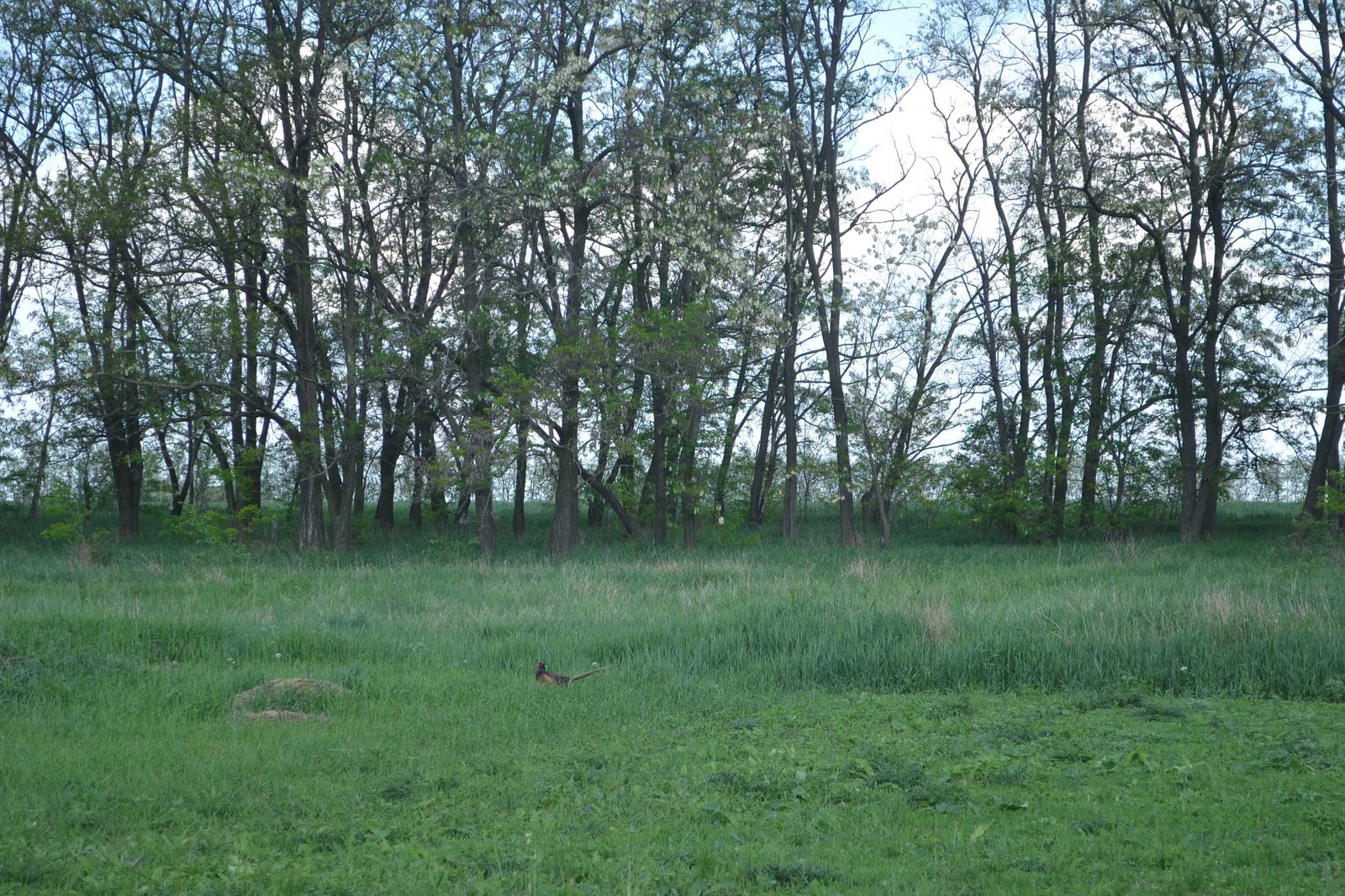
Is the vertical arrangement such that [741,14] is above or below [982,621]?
above

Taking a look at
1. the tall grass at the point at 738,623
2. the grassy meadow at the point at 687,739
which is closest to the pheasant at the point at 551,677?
the grassy meadow at the point at 687,739

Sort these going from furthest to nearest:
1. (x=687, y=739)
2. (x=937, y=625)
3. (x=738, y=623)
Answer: (x=738, y=623) → (x=937, y=625) → (x=687, y=739)

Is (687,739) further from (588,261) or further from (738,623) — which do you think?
(588,261)

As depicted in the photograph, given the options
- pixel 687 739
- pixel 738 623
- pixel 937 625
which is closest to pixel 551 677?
pixel 687 739

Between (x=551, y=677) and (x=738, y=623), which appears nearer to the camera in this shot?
(x=551, y=677)

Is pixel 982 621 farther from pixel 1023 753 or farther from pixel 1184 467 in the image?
pixel 1184 467

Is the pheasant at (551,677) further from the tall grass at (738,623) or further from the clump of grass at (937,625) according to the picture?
the clump of grass at (937,625)

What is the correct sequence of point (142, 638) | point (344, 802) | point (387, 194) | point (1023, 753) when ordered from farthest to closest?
1. point (387, 194)
2. point (142, 638)
3. point (1023, 753)
4. point (344, 802)

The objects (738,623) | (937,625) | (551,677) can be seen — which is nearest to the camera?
(551,677)

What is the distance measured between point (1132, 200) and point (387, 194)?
667 inches

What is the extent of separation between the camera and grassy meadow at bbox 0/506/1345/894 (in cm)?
487

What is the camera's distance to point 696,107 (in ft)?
76.7

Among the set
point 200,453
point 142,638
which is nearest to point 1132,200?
point 142,638

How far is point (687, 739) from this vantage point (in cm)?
767
